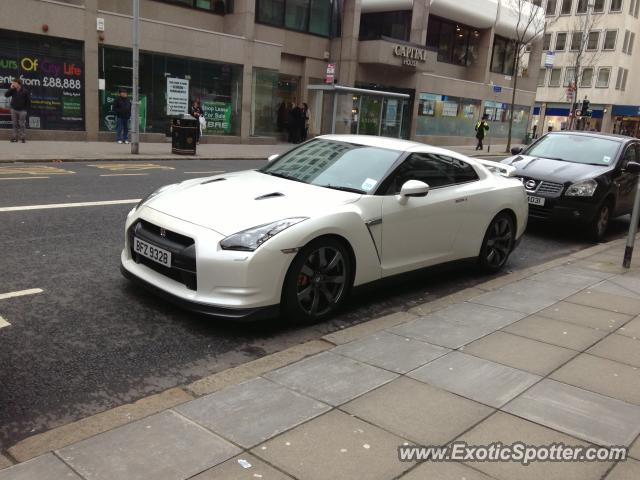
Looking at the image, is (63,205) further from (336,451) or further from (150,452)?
(336,451)

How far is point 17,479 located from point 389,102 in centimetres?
2879

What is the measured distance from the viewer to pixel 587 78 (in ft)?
209

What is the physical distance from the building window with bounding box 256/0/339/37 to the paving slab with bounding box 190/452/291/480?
2756cm

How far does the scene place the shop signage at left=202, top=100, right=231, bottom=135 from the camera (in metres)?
25.3

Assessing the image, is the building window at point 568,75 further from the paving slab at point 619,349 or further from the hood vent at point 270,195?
the hood vent at point 270,195

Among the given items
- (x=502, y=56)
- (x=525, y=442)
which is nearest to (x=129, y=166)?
(x=525, y=442)

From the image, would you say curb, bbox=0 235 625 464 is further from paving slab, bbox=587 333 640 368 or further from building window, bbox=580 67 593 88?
building window, bbox=580 67 593 88

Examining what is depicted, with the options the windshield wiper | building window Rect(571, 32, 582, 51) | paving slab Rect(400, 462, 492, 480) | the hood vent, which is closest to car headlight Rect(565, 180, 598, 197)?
the windshield wiper

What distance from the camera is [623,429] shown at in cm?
324

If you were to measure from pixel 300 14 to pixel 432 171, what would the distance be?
25.9 meters

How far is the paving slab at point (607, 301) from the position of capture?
5.60 meters

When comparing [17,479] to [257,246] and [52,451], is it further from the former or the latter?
[257,246]

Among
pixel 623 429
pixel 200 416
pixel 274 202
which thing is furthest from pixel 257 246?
pixel 623 429

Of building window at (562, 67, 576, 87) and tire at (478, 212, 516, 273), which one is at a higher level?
building window at (562, 67, 576, 87)
